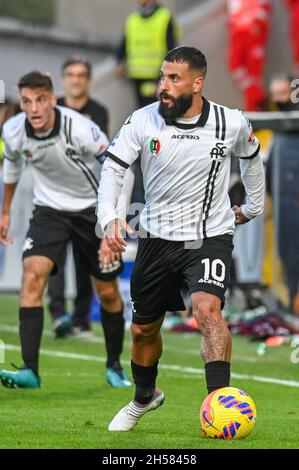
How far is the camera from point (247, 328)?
14.7m

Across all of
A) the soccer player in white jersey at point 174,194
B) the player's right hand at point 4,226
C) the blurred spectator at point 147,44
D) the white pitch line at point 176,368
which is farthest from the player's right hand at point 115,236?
the blurred spectator at point 147,44

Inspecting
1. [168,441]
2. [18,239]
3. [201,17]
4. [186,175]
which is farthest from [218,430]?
[201,17]

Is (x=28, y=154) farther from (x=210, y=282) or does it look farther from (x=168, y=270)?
(x=210, y=282)

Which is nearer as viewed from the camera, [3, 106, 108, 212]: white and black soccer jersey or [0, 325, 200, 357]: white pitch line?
[3, 106, 108, 212]: white and black soccer jersey

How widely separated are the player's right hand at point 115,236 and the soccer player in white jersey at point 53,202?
218 cm

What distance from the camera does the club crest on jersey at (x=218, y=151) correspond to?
28.0 feet

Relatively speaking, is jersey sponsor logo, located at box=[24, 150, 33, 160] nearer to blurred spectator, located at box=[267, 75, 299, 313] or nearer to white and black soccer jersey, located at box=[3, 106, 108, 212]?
white and black soccer jersey, located at box=[3, 106, 108, 212]

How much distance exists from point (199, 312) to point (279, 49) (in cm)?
1345

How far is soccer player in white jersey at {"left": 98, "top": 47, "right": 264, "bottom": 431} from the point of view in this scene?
8.44m

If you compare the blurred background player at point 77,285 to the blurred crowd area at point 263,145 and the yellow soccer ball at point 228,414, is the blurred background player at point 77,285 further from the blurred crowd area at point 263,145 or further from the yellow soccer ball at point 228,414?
the yellow soccer ball at point 228,414

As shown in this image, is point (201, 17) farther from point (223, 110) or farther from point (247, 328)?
point (223, 110)

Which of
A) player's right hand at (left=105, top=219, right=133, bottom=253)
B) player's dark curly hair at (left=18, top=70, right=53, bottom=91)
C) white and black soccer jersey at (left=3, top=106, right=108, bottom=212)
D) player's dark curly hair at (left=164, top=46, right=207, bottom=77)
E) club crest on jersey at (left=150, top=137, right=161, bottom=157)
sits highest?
player's dark curly hair at (left=164, top=46, right=207, bottom=77)

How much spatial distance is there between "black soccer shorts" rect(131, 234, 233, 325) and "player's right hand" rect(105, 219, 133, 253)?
361 millimetres

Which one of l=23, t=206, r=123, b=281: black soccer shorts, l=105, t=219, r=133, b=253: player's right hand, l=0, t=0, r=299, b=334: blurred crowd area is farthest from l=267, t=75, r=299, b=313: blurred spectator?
l=105, t=219, r=133, b=253: player's right hand
